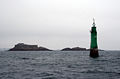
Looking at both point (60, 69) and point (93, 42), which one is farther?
point (93, 42)

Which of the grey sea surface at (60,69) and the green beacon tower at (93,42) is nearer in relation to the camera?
the grey sea surface at (60,69)

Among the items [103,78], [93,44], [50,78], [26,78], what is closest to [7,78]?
[26,78]

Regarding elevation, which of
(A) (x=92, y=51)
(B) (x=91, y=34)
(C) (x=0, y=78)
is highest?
(B) (x=91, y=34)

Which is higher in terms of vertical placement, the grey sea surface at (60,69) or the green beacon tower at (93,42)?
the green beacon tower at (93,42)

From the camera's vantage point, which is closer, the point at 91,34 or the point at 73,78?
the point at 73,78

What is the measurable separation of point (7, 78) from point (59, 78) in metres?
5.07

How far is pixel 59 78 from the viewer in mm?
18594

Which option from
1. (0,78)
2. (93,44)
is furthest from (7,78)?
(93,44)

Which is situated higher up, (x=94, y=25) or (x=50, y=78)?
(x=94, y=25)

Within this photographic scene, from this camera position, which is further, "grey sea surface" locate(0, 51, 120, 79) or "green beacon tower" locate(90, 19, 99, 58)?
"green beacon tower" locate(90, 19, 99, 58)

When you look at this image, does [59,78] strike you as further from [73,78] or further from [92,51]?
[92,51]

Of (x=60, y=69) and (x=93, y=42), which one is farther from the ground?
(x=93, y=42)

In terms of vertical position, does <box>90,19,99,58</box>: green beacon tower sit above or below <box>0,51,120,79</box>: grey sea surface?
above

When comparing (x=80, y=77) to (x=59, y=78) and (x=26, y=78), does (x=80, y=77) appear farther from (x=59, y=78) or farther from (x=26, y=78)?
(x=26, y=78)
